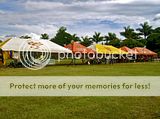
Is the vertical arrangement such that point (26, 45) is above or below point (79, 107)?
above

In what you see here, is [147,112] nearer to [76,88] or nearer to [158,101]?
[158,101]

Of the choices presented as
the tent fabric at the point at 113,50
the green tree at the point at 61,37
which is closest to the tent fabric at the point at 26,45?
the tent fabric at the point at 113,50

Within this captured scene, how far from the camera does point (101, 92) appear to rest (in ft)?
35.1

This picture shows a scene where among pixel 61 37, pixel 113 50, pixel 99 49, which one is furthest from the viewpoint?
pixel 61 37

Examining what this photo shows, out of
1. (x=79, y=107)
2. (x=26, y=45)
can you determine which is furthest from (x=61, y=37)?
(x=79, y=107)

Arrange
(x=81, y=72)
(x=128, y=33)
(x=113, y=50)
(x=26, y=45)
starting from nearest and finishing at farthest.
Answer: (x=81, y=72), (x=26, y=45), (x=113, y=50), (x=128, y=33)

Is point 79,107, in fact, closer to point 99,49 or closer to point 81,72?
point 81,72

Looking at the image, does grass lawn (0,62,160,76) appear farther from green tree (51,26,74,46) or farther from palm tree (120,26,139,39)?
palm tree (120,26,139,39)

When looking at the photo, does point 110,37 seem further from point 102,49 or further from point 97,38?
point 102,49

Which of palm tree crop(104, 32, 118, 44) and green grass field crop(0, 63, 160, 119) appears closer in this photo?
green grass field crop(0, 63, 160, 119)

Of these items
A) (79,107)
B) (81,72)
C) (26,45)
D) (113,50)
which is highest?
(26,45)

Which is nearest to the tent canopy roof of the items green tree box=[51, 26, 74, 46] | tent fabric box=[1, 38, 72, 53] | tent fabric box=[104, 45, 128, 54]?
tent fabric box=[104, 45, 128, 54]

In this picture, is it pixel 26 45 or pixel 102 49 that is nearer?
pixel 26 45

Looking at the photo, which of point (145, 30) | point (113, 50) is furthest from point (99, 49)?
point (145, 30)
